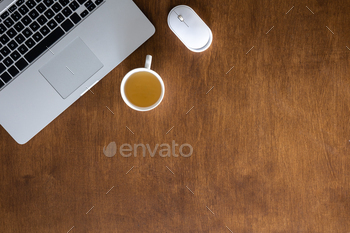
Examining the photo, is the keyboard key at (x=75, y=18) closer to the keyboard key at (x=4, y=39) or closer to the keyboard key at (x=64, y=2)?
the keyboard key at (x=64, y=2)

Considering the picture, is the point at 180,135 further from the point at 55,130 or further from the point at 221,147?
the point at 55,130

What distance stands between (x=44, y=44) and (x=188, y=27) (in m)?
0.37

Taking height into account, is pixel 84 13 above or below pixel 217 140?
above

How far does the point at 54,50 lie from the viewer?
0.68 meters

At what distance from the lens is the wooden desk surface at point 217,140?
0.71m

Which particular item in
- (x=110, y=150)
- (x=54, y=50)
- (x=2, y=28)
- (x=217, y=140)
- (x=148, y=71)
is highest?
(x=2, y=28)

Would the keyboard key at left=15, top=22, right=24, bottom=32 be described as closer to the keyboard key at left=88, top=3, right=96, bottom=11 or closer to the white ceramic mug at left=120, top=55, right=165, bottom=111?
the keyboard key at left=88, top=3, right=96, bottom=11

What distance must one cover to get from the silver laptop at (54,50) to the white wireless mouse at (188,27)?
0.06m

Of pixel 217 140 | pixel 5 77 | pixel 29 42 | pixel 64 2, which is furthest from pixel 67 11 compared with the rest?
pixel 217 140

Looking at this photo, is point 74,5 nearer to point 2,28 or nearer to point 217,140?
point 2,28

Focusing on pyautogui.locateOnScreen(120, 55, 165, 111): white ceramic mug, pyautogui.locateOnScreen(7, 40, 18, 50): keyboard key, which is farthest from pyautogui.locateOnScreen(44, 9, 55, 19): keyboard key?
pyautogui.locateOnScreen(120, 55, 165, 111): white ceramic mug

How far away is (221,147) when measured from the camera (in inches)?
29.0

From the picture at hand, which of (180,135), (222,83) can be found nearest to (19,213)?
(180,135)

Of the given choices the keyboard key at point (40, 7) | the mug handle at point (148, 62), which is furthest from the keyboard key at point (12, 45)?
the mug handle at point (148, 62)
